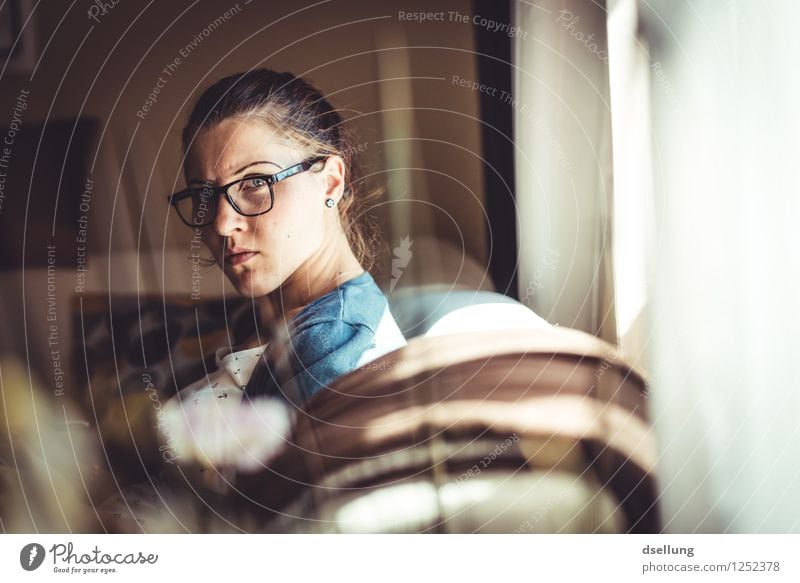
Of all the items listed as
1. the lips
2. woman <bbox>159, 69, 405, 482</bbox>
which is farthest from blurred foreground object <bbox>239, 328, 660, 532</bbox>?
the lips

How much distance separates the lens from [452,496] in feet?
1.70

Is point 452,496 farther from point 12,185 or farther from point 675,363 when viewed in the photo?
point 12,185

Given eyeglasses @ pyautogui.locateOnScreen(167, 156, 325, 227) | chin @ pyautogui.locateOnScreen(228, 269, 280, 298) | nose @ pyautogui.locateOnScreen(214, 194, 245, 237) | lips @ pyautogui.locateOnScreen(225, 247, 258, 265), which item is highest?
eyeglasses @ pyautogui.locateOnScreen(167, 156, 325, 227)

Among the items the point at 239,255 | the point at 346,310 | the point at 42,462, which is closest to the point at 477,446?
the point at 346,310

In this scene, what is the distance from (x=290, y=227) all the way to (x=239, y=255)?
52 mm

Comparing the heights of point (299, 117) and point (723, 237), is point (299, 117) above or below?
above

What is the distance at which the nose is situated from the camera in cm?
50

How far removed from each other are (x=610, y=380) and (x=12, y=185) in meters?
0.56

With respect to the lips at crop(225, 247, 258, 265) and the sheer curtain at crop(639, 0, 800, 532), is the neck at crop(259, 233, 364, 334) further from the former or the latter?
the sheer curtain at crop(639, 0, 800, 532)

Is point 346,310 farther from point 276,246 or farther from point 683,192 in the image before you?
point 683,192

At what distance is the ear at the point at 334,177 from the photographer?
50 cm

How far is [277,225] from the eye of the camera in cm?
50

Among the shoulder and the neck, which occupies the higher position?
the neck

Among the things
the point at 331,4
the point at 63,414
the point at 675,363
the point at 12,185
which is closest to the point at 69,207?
the point at 12,185
